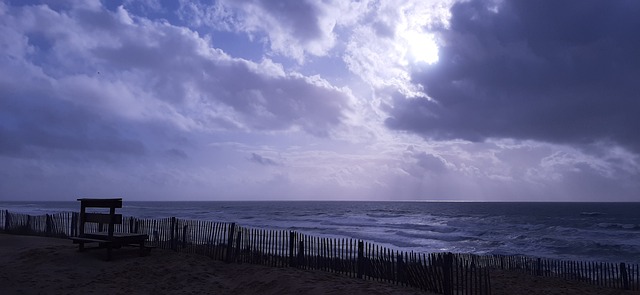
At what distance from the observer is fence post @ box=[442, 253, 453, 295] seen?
11.4 meters

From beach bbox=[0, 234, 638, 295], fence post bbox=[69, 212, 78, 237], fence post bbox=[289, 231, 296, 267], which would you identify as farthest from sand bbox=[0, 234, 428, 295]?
fence post bbox=[69, 212, 78, 237]

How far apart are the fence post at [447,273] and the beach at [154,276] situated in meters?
0.61

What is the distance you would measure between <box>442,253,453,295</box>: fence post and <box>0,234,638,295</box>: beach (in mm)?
609

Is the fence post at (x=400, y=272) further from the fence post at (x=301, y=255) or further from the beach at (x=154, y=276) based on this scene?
the fence post at (x=301, y=255)

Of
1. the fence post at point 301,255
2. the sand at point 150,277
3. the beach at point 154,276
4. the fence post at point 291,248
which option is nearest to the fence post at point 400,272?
the beach at point 154,276

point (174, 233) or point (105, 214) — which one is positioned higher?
point (105, 214)

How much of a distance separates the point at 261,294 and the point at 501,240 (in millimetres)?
37280

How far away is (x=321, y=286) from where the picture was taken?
11.7 metres

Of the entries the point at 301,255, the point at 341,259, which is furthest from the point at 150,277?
the point at 341,259

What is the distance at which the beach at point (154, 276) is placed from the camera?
11.6 meters

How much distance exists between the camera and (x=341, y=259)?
14602mm

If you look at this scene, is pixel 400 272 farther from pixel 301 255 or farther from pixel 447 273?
pixel 301 255

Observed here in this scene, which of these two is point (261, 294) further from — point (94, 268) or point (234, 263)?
Answer: point (94, 268)

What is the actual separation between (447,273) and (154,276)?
7679 mm
